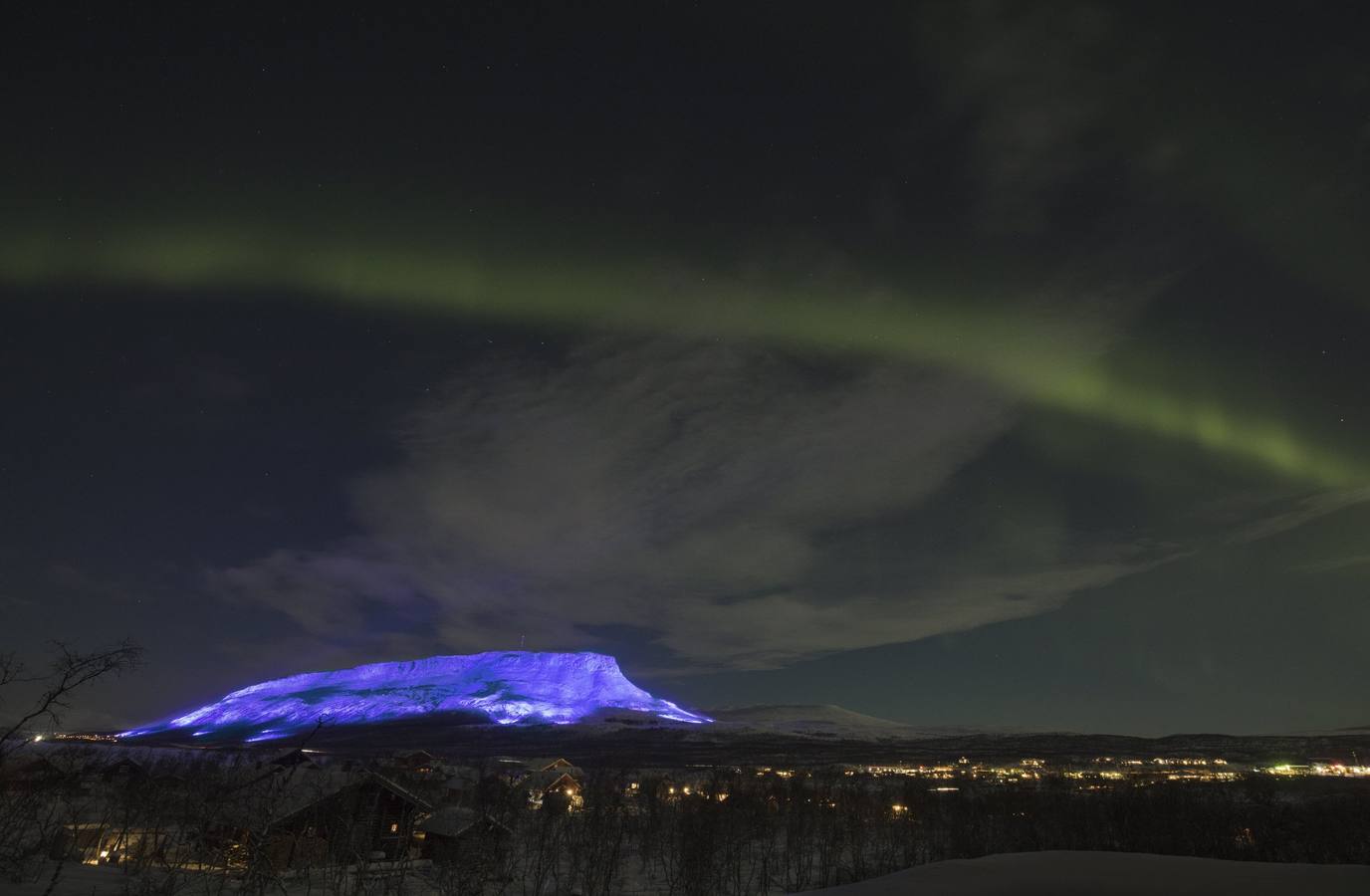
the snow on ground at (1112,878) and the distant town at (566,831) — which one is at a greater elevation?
the snow on ground at (1112,878)

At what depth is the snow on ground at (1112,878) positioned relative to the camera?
8211mm

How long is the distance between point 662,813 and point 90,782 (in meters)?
57.4

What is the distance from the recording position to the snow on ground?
8211 millimetres

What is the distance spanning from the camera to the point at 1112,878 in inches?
350

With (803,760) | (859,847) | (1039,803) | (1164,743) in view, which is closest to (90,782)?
(859,847)

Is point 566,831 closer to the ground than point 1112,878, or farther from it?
closer to the ground

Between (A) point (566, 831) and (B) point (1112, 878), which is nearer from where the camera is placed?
(B) point (1112, 878)

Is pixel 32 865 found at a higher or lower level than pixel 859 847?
higher

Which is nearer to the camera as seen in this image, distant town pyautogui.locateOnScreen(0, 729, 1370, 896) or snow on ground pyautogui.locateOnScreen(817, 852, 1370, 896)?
snow on ground pyautogui.locateOnScreen(817, 852, 1370, 896)

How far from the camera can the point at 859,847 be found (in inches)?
1510

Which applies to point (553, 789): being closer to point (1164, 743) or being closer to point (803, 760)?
point (803, 760)

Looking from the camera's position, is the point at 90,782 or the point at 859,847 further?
the point at 90,782

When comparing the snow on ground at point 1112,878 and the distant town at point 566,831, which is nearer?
the snow on ground at point 1112,878

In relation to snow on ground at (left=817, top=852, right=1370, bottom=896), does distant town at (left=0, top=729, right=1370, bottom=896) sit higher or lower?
lower
